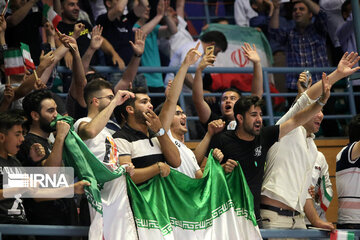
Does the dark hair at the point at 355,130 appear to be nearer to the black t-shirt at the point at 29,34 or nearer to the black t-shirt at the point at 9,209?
the black t-shirt at the point at 9,209

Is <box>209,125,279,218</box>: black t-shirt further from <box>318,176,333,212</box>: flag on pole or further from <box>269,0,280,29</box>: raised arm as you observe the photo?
<box>269,0,280,29</box>: raised arm

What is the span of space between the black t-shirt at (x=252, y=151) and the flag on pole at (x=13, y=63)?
6.74 ft

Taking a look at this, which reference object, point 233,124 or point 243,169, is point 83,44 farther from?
point 243,169

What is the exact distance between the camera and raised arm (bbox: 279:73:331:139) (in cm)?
648

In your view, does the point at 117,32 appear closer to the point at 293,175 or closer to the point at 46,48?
the point at 46,48

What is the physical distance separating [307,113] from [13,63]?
9.45 ft

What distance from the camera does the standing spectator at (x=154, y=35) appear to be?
8961 millimetres

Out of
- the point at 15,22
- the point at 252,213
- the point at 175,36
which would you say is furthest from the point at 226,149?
the point at 175,36

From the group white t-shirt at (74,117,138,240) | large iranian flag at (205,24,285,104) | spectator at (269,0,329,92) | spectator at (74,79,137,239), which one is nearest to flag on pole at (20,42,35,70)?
spectator at (74,79,137,239)

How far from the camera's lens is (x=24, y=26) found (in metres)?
8.18

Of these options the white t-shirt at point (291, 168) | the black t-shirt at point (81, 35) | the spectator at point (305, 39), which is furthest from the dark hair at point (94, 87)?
the spectator at point (305, 39)

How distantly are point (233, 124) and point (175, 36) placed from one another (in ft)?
10.4

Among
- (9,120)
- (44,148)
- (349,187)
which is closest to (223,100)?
(349,187)

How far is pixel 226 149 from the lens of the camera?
6500 mm
